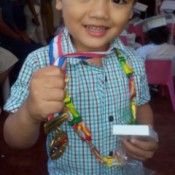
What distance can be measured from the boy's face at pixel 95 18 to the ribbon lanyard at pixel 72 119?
46 mm

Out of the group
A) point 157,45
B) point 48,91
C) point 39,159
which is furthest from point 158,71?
point 48,91

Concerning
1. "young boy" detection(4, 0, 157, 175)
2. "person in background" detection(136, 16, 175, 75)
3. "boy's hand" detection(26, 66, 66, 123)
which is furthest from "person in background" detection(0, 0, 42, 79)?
"boy's hand" detection(26, 66, 66, 123)

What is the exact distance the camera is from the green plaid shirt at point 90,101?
813mm

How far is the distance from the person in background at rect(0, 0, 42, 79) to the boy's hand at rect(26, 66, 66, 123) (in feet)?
6.32

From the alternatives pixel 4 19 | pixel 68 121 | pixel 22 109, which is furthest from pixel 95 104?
pixel 4 19

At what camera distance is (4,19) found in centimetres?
262

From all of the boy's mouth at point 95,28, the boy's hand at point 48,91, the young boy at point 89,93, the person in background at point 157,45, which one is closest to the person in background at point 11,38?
the person in background at point 157,45

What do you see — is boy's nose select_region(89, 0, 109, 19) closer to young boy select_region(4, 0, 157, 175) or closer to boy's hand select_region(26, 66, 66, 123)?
young boy select_region(4, 0, 157, 175)

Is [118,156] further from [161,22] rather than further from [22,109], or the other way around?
[161,22]

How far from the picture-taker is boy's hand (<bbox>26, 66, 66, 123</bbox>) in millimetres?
585

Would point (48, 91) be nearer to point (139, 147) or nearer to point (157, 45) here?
point (139, 147)

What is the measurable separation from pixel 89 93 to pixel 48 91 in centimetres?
25

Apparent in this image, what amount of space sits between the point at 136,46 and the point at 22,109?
230 centimetres

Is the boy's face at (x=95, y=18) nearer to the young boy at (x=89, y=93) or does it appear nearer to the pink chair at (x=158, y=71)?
the young boy at (x=89, y=93)
